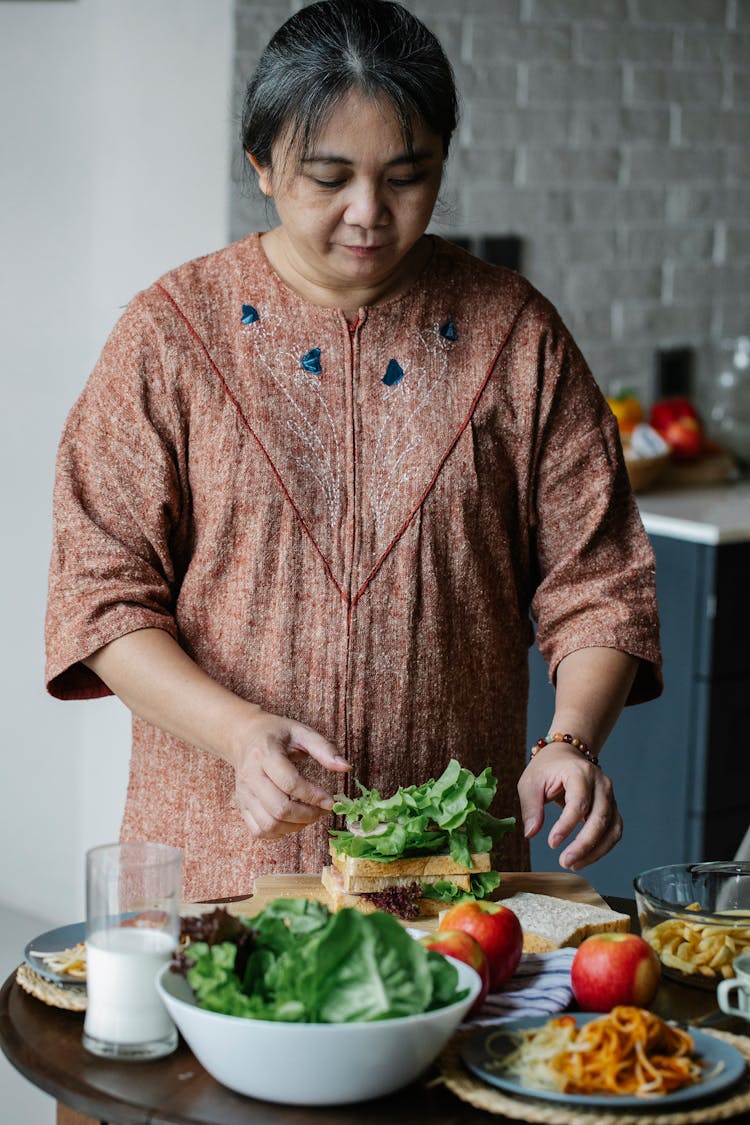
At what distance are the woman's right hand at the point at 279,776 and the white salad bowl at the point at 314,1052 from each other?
1.15 ft

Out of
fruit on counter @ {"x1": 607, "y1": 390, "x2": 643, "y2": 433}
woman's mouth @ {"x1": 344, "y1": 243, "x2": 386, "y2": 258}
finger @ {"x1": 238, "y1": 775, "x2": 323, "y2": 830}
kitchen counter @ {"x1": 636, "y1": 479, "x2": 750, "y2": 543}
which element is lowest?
finger @ {"x1": 238, "y1": 775, "x2": 323, "y2": 830}

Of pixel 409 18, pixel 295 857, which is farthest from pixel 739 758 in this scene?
pixel 409 18

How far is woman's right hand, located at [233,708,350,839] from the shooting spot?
1466 mm

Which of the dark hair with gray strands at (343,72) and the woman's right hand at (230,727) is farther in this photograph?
the dark hair with gray strands at (343,72)

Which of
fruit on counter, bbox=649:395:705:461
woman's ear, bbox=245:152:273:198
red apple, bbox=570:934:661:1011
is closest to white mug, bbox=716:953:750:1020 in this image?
red apple, bbox=570:934:661:1011

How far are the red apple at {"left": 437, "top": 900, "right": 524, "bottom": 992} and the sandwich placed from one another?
185 millimetres

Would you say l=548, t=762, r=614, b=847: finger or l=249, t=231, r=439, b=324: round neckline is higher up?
l=249, t=231, r=439, b=324: round neckline

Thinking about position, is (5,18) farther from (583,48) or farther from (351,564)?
(351,564)

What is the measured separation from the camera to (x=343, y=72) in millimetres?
1585

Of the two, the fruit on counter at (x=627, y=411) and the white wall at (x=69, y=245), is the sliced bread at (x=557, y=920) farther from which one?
the fruit on counter at (x=627, y=411)

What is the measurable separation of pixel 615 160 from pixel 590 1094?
9.79 feet

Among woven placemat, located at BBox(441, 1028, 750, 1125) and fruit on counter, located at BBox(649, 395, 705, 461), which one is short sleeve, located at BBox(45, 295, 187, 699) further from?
fruit on counter, located at BBox(649, 395, 705, 461)

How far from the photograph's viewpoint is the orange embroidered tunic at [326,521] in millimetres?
1719

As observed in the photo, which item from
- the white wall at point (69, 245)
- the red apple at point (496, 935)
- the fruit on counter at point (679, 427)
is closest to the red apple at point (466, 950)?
the red apple at point (496, 935)
